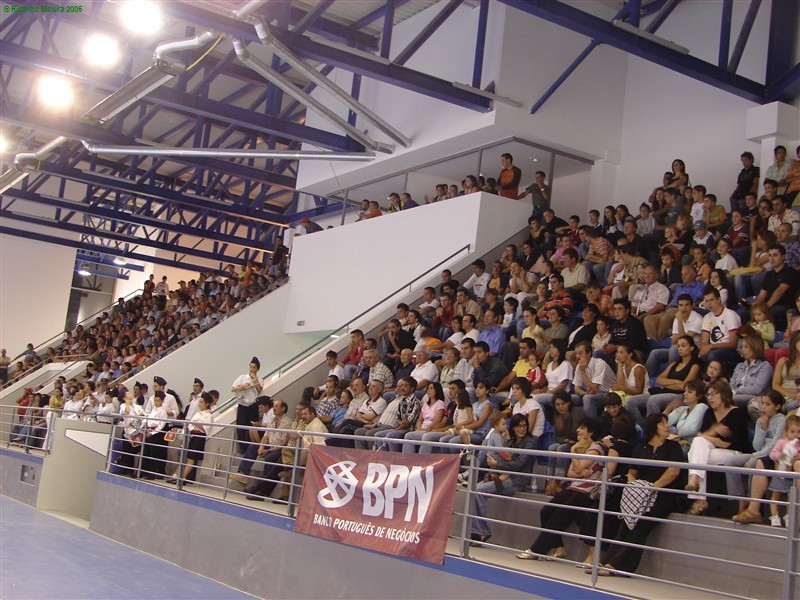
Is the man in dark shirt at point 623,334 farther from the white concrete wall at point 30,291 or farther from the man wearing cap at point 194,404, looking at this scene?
the white concrete wall at point 30,291

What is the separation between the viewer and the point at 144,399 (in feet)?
56.1

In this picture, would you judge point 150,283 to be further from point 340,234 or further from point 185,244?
point 340,234

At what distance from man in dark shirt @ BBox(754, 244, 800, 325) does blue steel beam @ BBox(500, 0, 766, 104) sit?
3.82m

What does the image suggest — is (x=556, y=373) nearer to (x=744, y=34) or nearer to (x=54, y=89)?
(x=744, y=34)

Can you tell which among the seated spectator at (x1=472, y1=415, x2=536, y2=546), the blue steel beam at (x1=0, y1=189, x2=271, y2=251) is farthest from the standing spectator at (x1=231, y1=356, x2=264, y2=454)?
the blue steel beam at (x1=0, y1=189, x2=271, y2=251)

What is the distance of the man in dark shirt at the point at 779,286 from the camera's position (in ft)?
31.3

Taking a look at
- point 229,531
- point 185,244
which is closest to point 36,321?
point 185,244

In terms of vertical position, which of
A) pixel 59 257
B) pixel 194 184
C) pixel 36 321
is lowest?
pixel 36 321

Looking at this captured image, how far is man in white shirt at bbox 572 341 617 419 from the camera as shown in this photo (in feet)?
30.6

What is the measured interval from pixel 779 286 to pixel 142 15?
8585 mm

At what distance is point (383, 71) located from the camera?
1382cm

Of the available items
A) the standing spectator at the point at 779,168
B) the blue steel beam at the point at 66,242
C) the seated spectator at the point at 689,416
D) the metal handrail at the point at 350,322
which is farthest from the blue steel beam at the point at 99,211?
the seated spectator at the point at 689,416

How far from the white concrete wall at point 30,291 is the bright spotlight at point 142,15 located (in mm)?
22037

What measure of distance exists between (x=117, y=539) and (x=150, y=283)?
1773 centimetres
